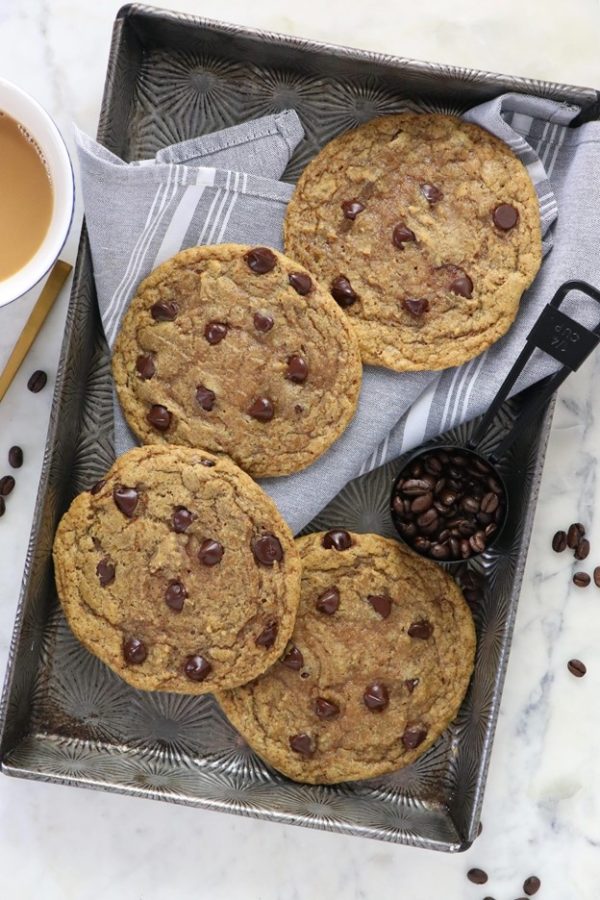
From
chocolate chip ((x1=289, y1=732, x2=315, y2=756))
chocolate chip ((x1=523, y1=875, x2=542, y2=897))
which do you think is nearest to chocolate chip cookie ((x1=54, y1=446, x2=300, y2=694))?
chocolate chip ((x1=289, y1=732, x2=315, y2=756))

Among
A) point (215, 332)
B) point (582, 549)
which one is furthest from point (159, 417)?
point (582, 549)

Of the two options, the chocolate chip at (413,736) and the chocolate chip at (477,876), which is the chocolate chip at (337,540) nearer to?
the chocolate chip at (413,736)

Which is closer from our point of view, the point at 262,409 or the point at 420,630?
the point at 262,409

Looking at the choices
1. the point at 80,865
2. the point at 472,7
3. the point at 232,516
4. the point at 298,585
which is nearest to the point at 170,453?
the point at 232,516

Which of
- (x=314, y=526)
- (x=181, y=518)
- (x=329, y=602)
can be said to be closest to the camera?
(x=181, y=518)

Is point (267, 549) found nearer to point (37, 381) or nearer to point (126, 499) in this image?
point (126, 499)

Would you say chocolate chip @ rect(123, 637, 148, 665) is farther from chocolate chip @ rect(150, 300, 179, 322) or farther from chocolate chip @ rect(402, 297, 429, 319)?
chocolate chip @ rect(402, 297, 429, 319)

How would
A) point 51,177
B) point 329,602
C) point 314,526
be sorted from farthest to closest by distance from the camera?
point 314,526, point 329,602, point 51,177

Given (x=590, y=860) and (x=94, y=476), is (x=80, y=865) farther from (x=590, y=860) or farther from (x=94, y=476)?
(x=590, y=860)
